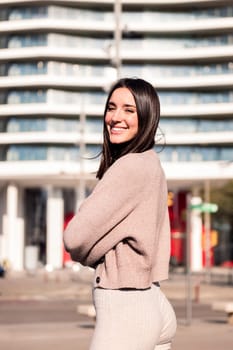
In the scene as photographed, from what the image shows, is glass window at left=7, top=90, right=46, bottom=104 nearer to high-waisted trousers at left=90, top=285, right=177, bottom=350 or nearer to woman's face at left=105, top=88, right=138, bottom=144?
woman's face at left=105, top=88, right=138, bottom=144

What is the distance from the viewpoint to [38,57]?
261 feet

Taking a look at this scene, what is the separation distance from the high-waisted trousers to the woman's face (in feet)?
1.75

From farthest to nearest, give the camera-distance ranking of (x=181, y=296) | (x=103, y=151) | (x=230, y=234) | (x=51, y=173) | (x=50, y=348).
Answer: (x=230, y=234), (x=51, y=173), (x=181, y=296), (x=50, y=348), (x=103, y=151)

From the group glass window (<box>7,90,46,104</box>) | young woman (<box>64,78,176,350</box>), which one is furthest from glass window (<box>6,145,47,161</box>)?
young woman (<box>64,78,176,350</box>)

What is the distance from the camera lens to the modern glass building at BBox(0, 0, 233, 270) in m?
78.7

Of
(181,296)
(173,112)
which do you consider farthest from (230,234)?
(181,296)

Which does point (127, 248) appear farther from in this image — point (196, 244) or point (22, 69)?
point (196, 244)

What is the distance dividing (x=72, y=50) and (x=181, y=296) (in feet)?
157

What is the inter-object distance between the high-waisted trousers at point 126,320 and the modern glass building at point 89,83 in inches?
2924

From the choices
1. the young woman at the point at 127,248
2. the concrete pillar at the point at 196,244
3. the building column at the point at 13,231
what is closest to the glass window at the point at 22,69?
the building column at the point at 13,231

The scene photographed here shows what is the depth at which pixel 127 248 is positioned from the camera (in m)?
3.29

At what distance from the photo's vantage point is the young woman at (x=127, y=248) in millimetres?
3230

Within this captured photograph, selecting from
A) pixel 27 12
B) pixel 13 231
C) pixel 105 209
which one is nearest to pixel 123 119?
pixel 105 209

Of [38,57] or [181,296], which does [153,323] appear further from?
[38,57]
